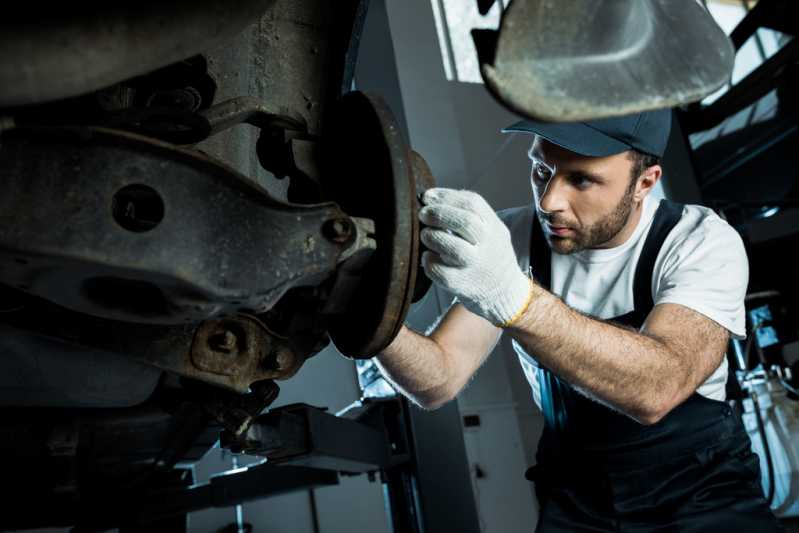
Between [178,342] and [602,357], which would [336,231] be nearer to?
[178,342]

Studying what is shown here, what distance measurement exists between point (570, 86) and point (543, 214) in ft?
2.69

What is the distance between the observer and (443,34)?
11.1ft

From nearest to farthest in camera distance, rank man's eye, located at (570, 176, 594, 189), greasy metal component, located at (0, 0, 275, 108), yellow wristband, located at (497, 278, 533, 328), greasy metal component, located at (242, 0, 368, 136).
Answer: greasy metal component, located at (0, 0, 275, 108)
greasy metal component, located at (242, 0, 368, 136)
yellow wristband, located at (497, 278, 533, 328)
man's eye, located at (570, 176, 594, 189)

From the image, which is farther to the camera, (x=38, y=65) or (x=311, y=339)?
(x=311, y=339)

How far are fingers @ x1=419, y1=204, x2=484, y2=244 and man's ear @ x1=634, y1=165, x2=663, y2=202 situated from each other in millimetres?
622

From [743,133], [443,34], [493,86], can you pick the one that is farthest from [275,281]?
[743,133]

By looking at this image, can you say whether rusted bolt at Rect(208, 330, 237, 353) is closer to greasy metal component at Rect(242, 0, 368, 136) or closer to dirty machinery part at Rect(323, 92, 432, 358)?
dirty machinery part at Rect(323, 92, 432, 358)

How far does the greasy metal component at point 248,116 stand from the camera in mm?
694

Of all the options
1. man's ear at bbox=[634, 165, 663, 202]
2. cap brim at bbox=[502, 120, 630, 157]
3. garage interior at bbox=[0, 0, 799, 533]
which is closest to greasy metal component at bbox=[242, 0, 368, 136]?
garage interior at bbox=[0, 0, 799, 533]

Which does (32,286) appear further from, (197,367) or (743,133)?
(743,133)

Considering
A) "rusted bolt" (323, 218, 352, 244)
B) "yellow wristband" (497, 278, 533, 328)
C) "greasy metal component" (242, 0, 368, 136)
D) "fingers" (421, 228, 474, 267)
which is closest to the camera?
"rusted bolt" (323, 218, 352, 244)

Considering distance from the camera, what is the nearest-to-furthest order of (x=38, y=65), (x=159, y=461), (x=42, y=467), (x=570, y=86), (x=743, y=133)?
(x=38, y=65), (x=570, y=86), (x=42, y=467), (x=159, y=461), (x=743, y=133)

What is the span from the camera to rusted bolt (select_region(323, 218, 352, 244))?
1.96ft

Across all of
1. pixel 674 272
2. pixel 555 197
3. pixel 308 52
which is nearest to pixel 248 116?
pixel 308 52
